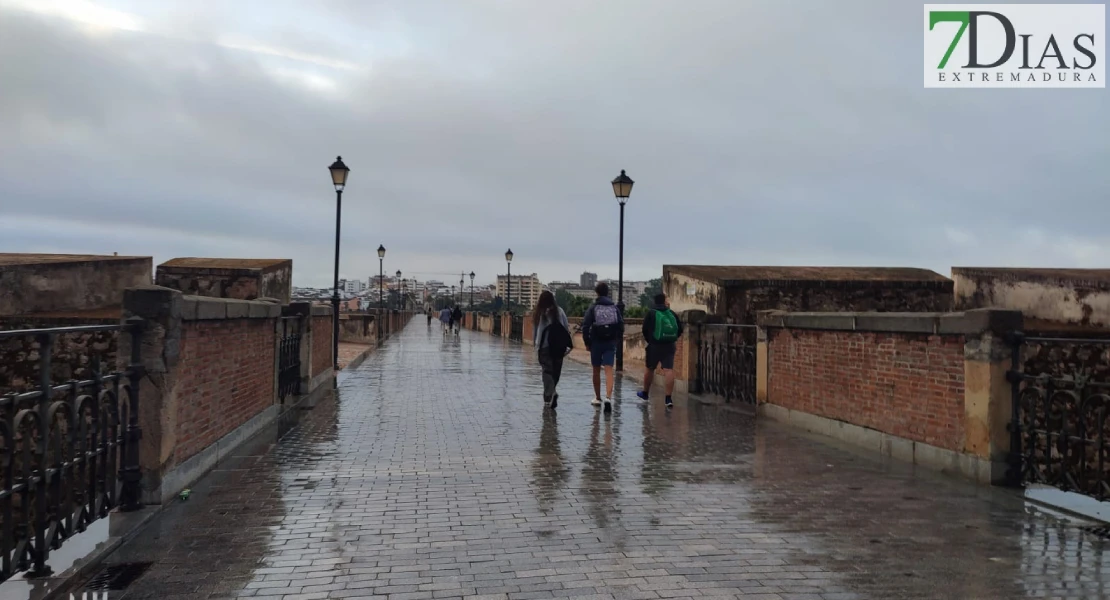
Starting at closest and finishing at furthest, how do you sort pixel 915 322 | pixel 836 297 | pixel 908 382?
1. pixel 915 322
2. pixel 908 382
3. pixel 836 297

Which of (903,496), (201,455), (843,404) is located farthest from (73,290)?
(903,496)

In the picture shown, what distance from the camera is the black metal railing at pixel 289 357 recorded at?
11062mm

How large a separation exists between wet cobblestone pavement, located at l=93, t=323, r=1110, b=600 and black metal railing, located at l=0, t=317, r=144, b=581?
40 centimetres

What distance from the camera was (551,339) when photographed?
11.6 m

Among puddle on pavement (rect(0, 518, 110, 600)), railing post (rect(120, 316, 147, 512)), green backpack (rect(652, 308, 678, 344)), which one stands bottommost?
puddle on pavement (rect(0, 518, 110, 600))

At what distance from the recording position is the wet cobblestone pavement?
4.21 meters

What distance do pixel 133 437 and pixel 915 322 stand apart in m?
7.21

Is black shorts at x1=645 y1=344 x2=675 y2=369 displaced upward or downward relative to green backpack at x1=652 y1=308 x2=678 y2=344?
downward

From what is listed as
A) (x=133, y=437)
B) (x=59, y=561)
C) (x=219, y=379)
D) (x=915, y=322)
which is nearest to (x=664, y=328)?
(x=915, y=322)

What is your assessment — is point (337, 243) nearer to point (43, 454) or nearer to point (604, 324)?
point (604, 324)

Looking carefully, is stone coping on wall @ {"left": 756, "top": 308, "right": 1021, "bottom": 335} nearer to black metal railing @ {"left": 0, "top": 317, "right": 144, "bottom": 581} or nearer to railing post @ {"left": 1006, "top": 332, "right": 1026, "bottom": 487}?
railing post @ {"left": 1006, "top": 332, "right": 1026, "bottom": 487}

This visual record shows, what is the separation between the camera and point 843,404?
358 inches

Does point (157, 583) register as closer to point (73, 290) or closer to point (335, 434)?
point (335, 434)

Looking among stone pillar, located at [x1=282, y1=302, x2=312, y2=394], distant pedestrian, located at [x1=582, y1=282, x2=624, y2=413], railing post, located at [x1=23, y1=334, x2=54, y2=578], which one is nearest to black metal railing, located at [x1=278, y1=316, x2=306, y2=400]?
stone pillar, located at [x1=282, y1=302, x2=312, y2=394]
